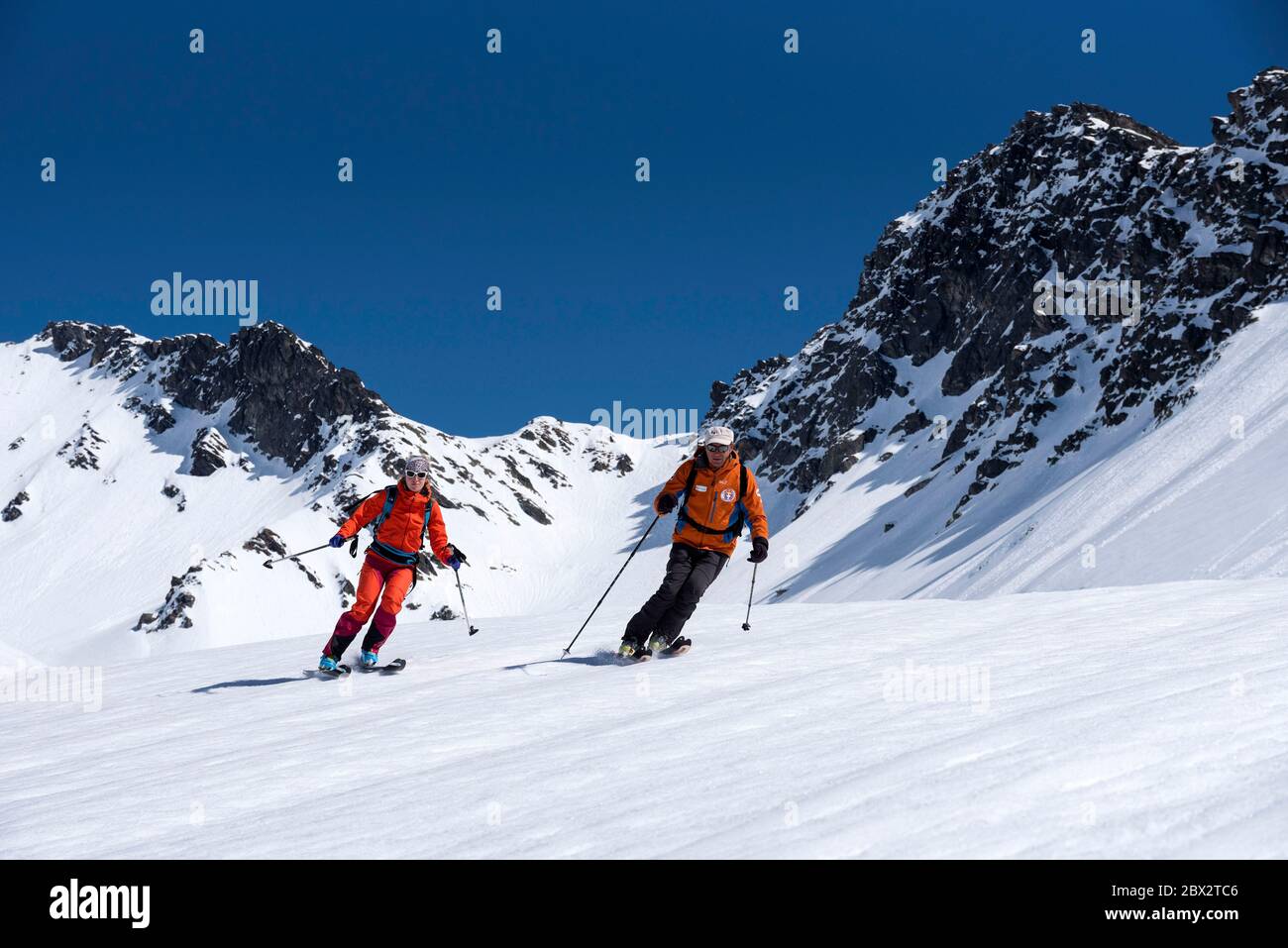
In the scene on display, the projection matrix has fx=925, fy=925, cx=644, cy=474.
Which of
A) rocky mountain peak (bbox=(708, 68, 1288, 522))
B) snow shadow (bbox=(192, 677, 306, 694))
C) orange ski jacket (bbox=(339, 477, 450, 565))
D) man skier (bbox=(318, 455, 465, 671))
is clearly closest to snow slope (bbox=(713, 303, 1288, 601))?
rocky mountain peak (bbox=(708, 68, 1288, 522))

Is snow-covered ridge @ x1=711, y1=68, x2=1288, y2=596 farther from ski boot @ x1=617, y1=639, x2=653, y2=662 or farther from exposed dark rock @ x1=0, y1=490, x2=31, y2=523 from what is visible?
exposed dark rock @ x1=0, y1=490, x2=31, y2=523

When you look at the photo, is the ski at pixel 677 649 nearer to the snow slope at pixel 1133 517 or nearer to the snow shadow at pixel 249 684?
the snow shadow at pixel 249 684

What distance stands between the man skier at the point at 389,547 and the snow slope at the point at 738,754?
0.77 meters

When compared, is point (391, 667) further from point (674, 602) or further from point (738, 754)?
point (738, 754)

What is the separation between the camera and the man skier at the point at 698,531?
9336 millimetres

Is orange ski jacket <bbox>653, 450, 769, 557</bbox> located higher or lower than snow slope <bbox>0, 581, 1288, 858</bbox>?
higher

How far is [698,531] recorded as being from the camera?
9.63 meters

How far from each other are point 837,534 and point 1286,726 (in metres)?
90.5

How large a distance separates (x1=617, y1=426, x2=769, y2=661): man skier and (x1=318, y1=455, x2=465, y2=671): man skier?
241cm

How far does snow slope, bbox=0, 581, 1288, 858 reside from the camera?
3494mm

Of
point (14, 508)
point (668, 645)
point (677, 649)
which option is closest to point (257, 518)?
point (14, 508)

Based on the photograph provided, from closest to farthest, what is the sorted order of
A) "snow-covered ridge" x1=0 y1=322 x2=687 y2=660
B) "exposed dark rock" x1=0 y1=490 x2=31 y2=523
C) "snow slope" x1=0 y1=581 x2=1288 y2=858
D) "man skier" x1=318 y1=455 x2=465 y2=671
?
"snow slope" x1=0 y1=581 x2=1288 y2=858 < "man skier" x1=318 y1=455 x2=465 y2=671 < "snow-covered ridge" x1=0 y1=322 x2=687 y2=660 < "exposed dark rock" x1=0 y1=490 x2=31 y2=523
